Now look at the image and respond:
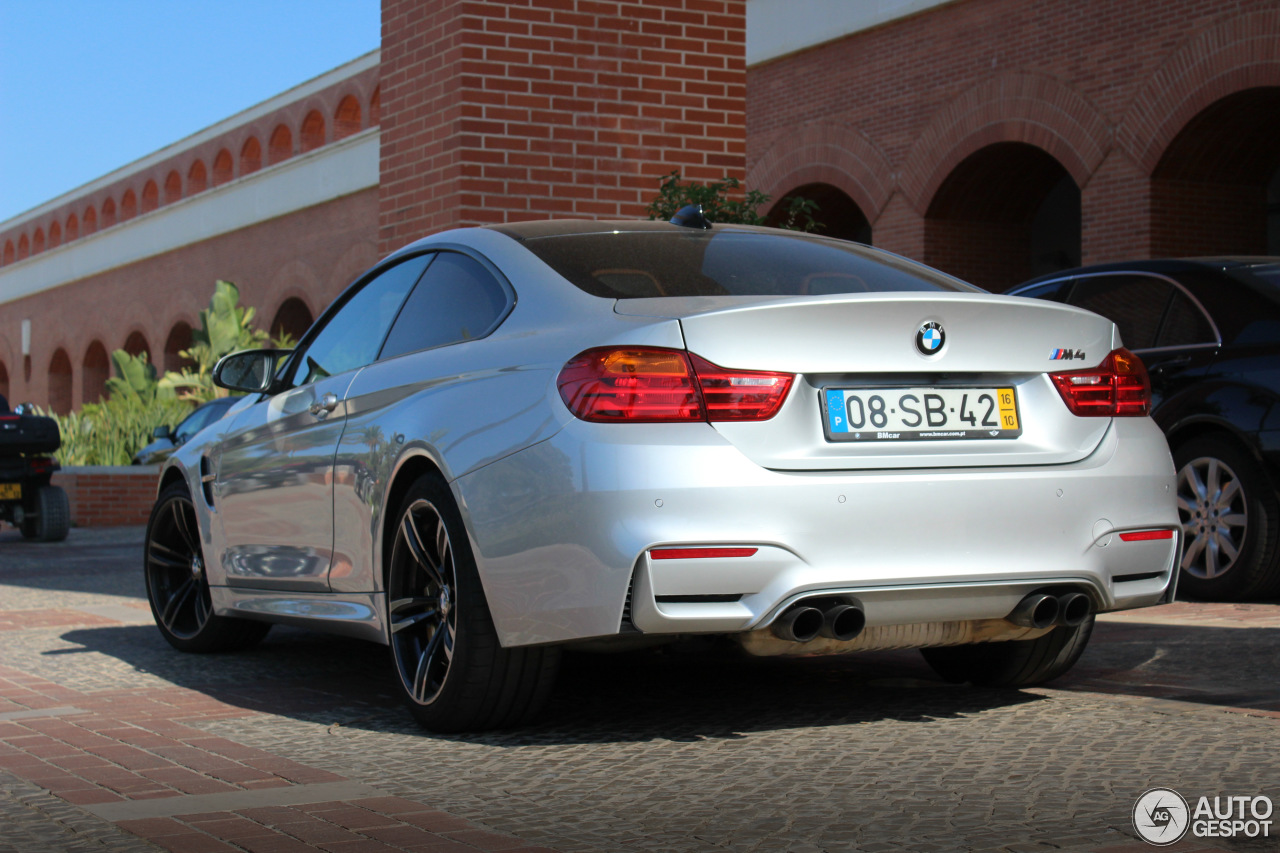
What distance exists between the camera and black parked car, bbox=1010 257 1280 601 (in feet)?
23.9

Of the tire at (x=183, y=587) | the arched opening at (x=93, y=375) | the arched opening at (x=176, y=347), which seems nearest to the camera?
the tire at (x=183, y=587)

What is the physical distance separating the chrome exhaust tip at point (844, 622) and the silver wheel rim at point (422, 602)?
105cm

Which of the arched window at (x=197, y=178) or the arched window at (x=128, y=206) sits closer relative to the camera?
the arched window at (x=197, y=178)

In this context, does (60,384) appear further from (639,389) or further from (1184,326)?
(639,389)

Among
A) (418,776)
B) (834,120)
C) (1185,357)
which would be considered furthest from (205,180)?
(418,776)

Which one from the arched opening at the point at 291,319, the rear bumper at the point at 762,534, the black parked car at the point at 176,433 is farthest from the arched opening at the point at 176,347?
the rear bumper at the point at 762,534

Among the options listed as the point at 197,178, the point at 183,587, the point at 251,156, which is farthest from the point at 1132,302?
the point at 197,178

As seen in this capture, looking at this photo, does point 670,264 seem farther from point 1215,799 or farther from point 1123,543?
point 1215,799

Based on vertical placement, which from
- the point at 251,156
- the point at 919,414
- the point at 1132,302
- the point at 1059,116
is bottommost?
the point at 919,414

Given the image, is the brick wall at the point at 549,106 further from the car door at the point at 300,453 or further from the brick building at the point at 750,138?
the car door at the point at 300,453

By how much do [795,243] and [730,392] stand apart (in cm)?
134

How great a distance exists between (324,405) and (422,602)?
1010 mm

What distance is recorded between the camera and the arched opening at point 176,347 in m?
39.7

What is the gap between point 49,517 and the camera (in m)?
14.5
